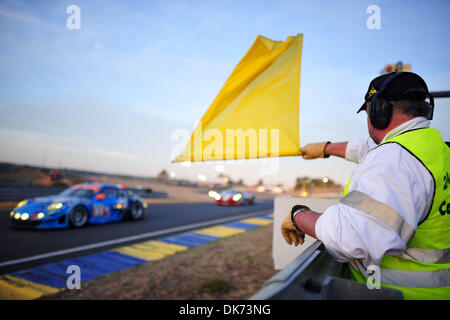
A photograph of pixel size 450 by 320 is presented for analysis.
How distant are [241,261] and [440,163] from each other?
4726 millimetres

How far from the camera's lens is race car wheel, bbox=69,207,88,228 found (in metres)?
7.98

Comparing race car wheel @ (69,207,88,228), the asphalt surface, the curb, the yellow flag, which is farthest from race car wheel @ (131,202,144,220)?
the yellow flag

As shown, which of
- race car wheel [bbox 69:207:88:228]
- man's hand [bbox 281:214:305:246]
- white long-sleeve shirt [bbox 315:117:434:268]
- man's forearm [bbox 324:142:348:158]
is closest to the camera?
white long-sleeve shirt [bbox 315:117:434:268]

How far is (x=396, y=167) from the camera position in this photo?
46.0 inches

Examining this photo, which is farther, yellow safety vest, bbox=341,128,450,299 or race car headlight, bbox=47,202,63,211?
race car headlight, bbox=47,202,63,211

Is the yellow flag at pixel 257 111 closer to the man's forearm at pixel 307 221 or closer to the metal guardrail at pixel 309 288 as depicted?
the man's forearm at pixel 307 221

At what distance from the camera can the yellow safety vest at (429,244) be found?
4.03 ft

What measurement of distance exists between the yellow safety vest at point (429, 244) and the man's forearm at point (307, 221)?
10.0 inches

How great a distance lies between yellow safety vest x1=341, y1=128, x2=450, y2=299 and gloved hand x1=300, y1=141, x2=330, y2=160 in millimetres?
1460

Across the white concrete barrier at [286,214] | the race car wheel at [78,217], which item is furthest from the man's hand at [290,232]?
the race car wheel at [78,217]

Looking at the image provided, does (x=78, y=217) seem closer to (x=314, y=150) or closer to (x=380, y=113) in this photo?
(x=314, y=150)

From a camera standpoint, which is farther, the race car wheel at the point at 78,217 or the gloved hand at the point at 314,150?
the race car wheel at the point at 78,217

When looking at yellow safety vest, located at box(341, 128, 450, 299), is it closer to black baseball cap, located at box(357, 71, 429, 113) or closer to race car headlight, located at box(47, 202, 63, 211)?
black baseball cap, located at box(357, 71, 429, 113)

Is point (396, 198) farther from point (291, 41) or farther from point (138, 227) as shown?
point (138, 227)
